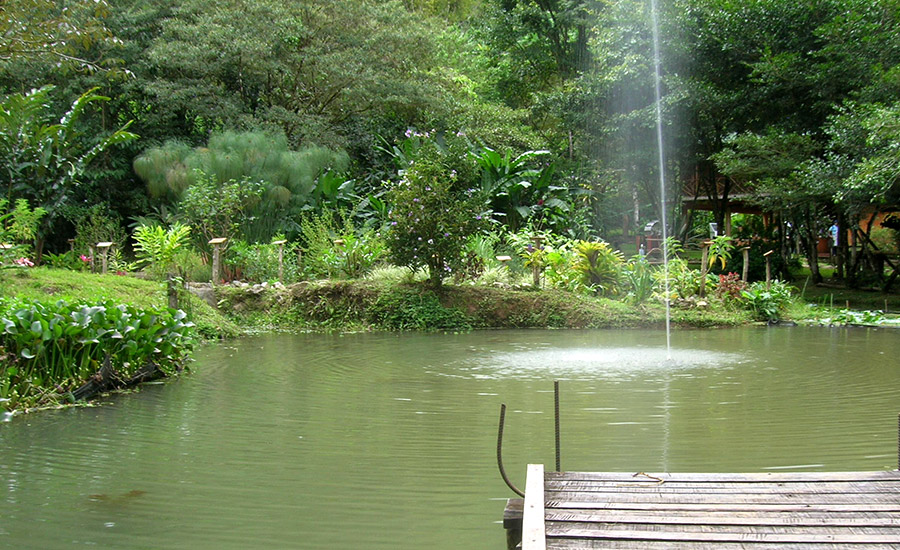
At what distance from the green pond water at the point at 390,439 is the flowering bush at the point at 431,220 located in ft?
11.5

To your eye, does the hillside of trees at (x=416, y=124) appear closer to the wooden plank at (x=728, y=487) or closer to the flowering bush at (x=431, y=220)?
the flowering bush at (x=431, y=220)

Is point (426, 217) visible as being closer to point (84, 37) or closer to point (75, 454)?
point (84, 37)

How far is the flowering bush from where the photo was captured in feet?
39.4

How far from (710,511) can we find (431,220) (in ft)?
29.9

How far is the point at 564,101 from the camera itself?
20.0 meters

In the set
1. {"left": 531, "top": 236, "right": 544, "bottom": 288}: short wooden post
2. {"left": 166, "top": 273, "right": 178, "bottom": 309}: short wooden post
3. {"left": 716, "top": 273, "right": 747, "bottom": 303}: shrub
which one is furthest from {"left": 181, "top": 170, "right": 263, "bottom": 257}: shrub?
{"left": 716, "top": 273, "right": 747, "bottom": 303}: shrub

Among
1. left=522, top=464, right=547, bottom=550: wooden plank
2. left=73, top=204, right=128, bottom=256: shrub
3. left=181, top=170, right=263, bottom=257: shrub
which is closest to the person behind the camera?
left=522, top=464, right=547, bottom=550: wooden plank

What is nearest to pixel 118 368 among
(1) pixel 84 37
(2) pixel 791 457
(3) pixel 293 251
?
(1) pixel 84 37

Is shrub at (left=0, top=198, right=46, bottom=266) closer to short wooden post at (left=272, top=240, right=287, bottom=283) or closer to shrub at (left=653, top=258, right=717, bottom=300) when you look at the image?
short wooden post at (left=272, top=240, right=287, bottom=283)

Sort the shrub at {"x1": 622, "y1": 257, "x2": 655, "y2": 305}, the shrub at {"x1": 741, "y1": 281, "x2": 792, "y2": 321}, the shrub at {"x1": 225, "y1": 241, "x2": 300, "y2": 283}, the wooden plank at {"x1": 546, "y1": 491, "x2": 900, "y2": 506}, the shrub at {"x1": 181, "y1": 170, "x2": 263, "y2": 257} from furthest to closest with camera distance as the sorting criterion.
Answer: the shrub at {"x1": 181, "y1": 170, "x2": 263, "y2": 257}
the shrub at {"x1": 225, "y1": 241, "x2": 300, "y2": 283}
the shrub at {"x1": 622, "y1": 257, "x2": 655, "y2": 305}
the shrub at {"x1": 741, "y1": 281, "x2": 792, "y2": 321}
the wooden plank at {"x1": 546, "y1": 491, "x2": 900, "y2": 506}

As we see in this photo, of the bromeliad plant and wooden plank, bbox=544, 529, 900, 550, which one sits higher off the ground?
the bromeliad plant

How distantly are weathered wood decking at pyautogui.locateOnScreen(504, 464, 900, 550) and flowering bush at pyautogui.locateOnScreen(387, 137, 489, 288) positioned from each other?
338 inches

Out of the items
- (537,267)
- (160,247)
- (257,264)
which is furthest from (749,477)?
(257,264)

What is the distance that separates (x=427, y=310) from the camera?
1210cm
